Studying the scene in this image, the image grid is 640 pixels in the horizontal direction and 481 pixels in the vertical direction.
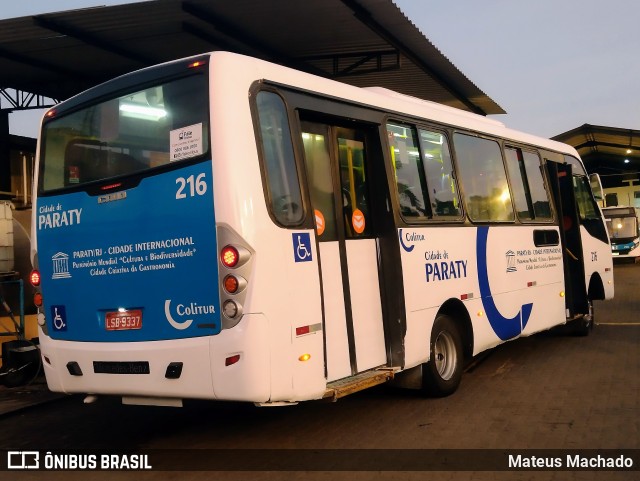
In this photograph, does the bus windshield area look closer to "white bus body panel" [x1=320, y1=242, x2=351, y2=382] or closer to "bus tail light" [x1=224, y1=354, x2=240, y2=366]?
Answer: "white bus body panel" [x1=320, y1=242, x2=351, y2=382]

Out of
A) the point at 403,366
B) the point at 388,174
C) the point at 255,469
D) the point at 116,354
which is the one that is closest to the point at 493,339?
the point at 403,366

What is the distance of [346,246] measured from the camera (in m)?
6.26

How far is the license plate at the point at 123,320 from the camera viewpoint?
5.52 m

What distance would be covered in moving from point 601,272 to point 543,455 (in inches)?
283

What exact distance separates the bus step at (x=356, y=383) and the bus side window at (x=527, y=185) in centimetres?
397

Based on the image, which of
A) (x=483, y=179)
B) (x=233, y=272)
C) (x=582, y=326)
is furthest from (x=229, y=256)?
(x=582, y=326)

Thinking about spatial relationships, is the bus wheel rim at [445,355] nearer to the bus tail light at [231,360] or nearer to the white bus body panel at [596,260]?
the bus tail light at [231,360]

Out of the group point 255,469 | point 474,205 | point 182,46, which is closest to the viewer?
point 255,469

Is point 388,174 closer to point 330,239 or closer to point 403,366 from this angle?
point 330,239

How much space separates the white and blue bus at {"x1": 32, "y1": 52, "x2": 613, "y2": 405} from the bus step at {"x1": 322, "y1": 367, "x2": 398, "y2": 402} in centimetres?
3

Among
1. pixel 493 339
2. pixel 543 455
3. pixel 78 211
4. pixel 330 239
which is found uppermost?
pixel 78 211

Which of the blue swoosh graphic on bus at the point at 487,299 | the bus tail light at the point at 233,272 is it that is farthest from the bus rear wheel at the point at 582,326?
the bus tail light at the point at 233,272

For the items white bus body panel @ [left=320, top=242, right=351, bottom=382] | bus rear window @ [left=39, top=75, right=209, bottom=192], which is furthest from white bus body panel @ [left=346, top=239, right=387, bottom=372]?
bus rear window @ [left=39, top=75, right=209, bottom=192]

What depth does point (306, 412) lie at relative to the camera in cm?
699
